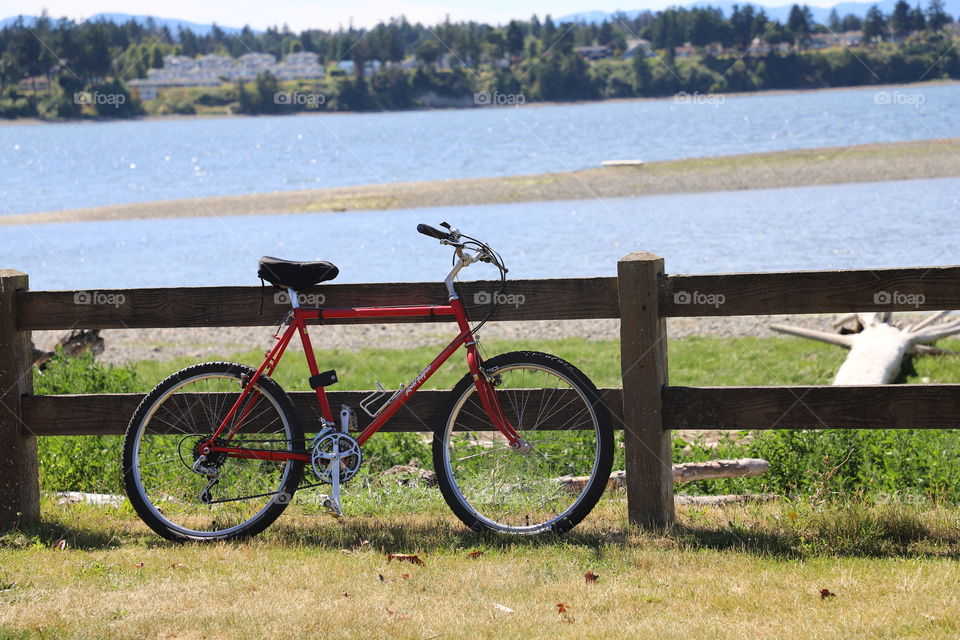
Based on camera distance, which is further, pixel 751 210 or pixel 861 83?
pixel 861 83

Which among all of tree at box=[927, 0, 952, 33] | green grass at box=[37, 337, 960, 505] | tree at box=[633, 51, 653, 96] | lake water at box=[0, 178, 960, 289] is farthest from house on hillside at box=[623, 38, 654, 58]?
green grass at box=[37, 337, 960, 505]

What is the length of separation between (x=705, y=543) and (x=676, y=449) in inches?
124

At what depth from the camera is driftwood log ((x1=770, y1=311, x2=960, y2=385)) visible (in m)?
11.5

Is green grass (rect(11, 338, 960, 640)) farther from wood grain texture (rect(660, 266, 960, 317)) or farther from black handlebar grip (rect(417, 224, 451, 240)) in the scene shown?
black handlebar grip (rect(417, 224, 451, 240))

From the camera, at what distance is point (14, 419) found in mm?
6141

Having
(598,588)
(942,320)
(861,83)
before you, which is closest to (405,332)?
(942,320)

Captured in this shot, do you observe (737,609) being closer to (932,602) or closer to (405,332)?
(932,602)

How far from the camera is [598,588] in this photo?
4.83m

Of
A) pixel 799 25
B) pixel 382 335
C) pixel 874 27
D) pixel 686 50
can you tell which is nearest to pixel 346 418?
pixel 382 335

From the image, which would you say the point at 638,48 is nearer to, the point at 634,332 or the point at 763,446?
the point at 763,446

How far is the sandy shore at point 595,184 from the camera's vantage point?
38.8 m

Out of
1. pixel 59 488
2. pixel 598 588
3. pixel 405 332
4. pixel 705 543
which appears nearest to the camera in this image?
pixel 598 588

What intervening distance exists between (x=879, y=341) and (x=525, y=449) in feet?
25.7

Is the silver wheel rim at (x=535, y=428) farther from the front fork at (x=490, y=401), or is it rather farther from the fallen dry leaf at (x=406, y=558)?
the fallen dry leaf at (x=406, y=558)
